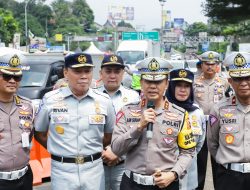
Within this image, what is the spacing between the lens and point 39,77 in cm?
1079

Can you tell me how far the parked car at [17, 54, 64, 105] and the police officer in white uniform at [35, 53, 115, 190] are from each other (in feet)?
19.9

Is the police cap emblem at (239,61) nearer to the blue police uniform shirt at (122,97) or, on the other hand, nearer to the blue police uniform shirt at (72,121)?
the blue police uniform shirt at (72,121)

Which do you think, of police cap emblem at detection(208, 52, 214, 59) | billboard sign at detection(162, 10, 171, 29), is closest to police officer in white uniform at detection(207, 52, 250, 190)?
police cap emblem at detection(208, 52, 214, 59)

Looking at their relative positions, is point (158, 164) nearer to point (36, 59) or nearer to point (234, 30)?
point (36, 59)

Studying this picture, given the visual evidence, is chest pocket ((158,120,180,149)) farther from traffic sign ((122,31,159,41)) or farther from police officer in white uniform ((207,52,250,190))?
traffic sign ((122,31,159,41))

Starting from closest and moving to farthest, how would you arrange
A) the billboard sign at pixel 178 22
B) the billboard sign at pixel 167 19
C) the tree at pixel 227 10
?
the tree at pixel 227 10
the billboard sign at pixel 167 19
the billboard sign at pixel 178 22

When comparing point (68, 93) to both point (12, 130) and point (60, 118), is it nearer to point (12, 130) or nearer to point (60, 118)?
point (60, 118)

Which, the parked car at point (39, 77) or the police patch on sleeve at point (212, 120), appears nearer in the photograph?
the police patch on sleeve at point (212, 120)

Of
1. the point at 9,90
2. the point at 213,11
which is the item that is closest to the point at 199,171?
the point at 9,90

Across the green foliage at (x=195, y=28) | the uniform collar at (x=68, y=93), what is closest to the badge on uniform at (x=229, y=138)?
the uniform collar at (x=68, y=93)

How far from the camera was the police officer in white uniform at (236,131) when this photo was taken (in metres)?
3.83

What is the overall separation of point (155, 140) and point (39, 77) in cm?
763

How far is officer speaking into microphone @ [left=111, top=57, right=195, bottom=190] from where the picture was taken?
3.47 metres

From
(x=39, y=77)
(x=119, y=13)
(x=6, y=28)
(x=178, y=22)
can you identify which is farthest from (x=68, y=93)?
(x=178, y=22)
